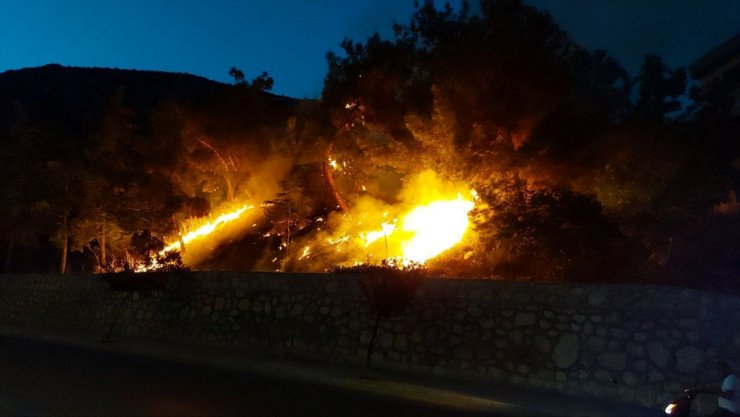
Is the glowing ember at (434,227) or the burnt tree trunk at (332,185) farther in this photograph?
the burnt tree trunk at (332,185)

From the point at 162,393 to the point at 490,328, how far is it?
234 inches

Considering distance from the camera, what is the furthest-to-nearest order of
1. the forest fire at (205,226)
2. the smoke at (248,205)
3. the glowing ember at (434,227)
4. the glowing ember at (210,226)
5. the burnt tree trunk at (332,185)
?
the glowing ember at (210,226) → the forest fire at (205,226) → the smoke at (248,205) → the burnt tree trunk at (332,185) → the glowing ember at (434,227)

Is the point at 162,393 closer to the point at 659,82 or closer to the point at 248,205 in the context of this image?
the point at 248,205

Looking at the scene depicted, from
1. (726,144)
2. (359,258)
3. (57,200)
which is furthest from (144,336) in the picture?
(726,144)

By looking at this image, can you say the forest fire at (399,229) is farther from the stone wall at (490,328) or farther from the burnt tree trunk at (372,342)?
the burnt tree trunk at (372,342)

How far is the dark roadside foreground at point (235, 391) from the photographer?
8.44 metres

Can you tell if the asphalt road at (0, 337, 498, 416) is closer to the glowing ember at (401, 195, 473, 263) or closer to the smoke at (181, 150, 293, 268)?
the glowing ember at (401, 195, 473, 263)

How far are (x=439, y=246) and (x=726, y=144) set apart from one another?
854cm

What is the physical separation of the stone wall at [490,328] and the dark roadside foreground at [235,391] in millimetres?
558

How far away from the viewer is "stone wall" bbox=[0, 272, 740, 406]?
31.1ft

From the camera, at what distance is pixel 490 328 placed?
1135 centimetres

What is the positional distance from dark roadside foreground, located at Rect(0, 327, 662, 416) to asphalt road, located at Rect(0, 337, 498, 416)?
15 mm

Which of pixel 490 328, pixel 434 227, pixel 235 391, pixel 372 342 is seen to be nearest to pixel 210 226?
pixel 434 227

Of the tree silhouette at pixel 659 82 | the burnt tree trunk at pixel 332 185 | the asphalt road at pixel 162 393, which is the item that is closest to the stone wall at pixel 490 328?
the asphalt road at pixel 162 393
